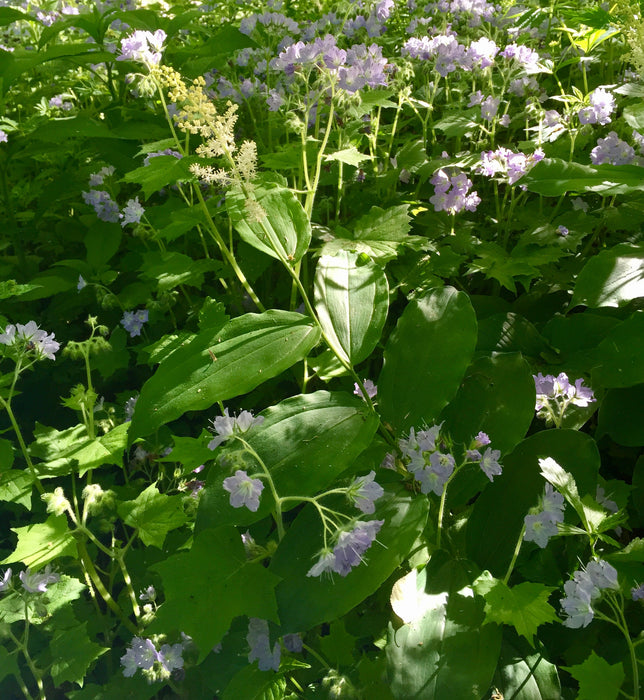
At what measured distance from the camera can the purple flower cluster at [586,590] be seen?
1.08 meters

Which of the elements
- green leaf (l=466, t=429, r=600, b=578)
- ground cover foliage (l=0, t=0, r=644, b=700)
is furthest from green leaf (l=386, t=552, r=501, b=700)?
green leaf (l=466, t=429, r=600, b=578)

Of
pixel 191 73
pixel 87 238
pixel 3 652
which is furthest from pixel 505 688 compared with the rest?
pixel 191 73

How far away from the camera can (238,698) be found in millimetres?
1255

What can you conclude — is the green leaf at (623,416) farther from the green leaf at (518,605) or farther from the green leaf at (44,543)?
the green leaf at (44,543)

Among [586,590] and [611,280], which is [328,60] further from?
[586,590]

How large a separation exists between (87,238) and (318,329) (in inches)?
51.8

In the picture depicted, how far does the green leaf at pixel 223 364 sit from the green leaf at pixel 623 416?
720 mm

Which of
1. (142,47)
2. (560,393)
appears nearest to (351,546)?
(560,393)

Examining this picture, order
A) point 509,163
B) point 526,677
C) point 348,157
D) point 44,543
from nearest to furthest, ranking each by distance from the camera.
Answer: point 526,677
point 44,543
point 348,157
point 509,163

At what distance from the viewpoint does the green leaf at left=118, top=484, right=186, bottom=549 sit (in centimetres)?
153

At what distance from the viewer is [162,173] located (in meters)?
1.64

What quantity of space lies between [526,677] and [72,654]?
96 centimetres

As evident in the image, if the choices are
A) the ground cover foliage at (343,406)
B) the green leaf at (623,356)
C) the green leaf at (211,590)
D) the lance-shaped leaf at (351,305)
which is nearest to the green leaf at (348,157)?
the ground cover foliage at (343,406)

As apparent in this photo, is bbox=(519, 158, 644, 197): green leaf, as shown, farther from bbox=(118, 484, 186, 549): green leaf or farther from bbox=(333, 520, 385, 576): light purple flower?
bbox=(118, 484, 186, 549): green leaf
